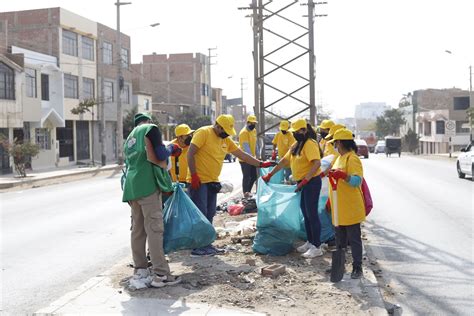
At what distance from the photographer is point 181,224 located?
21.6ft

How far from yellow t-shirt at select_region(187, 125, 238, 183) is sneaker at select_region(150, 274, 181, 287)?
5.77 feet

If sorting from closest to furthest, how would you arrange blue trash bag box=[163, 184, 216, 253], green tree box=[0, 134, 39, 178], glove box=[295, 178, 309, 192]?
blue trash bag box=[163, 184, 216, 253], glove box=[295, 178, 309, 192], green tree box=[0, 134, 39, 178]

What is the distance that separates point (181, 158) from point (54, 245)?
2.50 m

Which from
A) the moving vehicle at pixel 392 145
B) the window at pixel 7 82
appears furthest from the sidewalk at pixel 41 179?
the moving vehicle at pixel 392 145

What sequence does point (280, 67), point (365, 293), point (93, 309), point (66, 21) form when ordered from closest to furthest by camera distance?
point (93, 309)
point (365, 293)
point (280, 67)
point (66, 21)

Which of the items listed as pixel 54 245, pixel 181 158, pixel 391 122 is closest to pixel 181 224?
pixel 181 158

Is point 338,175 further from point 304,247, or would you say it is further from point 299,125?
point 304,247

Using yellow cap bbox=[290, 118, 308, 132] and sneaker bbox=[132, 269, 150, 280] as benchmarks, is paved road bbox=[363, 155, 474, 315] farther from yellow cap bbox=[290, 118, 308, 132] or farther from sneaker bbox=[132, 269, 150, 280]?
sneaker bbox=[132, 269, 150, 280]

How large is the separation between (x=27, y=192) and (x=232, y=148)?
13984 millimetres

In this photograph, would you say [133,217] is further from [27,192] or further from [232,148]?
[27,192]

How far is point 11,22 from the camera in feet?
135

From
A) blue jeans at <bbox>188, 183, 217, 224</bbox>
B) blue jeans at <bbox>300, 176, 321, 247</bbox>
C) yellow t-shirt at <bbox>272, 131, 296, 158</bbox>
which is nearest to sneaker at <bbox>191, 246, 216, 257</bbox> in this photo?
blue jeans at <bbox>188, 183, 217, 224</bbox>

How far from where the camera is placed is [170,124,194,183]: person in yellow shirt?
28.5 ft

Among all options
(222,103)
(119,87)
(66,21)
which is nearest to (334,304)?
(119,87)
